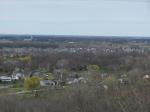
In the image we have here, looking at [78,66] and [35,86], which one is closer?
[35,86]

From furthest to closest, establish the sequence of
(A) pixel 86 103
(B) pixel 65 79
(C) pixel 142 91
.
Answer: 1. (B) pixel 65 79
2. (A) pixel 86 103
3. (C) pixel 142 91

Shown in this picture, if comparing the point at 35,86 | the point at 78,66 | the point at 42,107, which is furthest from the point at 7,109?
the point at 78,66

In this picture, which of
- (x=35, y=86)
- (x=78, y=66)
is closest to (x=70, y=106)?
(x=35, y=86)

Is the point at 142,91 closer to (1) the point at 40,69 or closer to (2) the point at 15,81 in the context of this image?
(2) the point at 15,81

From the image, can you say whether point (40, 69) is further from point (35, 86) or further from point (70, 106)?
point (70, 106)

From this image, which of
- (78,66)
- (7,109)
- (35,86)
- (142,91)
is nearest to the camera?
(142,91)

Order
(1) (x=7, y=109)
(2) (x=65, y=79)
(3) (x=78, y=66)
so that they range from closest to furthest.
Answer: (1) (x=7, y=109) → (2) (x=65, y=79) → (3) (x=78, y=66)

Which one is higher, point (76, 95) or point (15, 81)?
point (76, 95)

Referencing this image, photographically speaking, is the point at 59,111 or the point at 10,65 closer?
the point at 59,111

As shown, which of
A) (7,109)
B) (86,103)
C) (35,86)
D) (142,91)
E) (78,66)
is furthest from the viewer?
(78,66)
